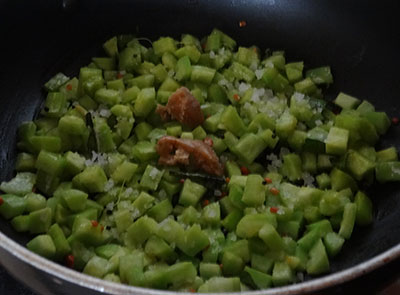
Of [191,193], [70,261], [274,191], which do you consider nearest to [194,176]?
[191,193]

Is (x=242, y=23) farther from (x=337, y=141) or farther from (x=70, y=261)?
(x=70, y=261)

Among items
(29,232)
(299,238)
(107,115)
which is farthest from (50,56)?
(299,238)

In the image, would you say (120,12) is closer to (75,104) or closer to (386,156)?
(75,104)

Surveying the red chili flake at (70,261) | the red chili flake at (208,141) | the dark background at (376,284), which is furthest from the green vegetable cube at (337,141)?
the red chili flake at (70,261)

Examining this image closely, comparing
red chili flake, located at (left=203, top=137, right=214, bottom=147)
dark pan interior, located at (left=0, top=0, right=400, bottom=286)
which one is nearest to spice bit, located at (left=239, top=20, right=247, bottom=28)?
dark pan interior, located at (left=0, top=0, right=400, bottom=286)

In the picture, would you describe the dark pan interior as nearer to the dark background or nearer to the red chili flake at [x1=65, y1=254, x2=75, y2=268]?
the dark background

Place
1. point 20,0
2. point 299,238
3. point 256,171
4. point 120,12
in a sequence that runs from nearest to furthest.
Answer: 1. point 299,238
2. point 256,171
3. point 20,0
4. point 120,12

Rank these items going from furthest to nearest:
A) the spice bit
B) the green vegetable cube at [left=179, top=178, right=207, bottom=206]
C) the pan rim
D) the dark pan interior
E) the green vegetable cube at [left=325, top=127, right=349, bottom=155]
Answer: the spice bit < the dark pan interior < the green vegetable cube at [left=325, top=127, right=349, bottom=155] < the green vegetable cube at [left=179, top=178, right=207, bottom=206] < the pan rim
